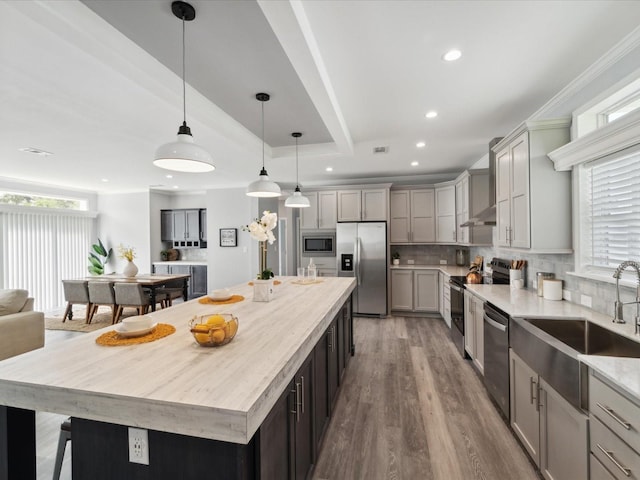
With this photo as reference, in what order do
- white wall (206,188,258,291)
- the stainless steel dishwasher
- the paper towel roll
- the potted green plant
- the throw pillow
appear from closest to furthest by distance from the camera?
the stainless steel dishwasher → the paper towel roll → the throw pillow → white wall (206,188,258,291) → the potted green plant

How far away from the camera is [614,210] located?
2012mm

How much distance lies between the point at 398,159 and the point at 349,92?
2.34 meters

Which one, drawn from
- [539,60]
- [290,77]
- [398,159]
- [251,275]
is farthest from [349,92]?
[251,275]

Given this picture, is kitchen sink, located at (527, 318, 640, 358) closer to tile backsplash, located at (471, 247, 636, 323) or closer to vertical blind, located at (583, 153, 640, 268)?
tile backsplash, located at (471, 247, 636, 323)

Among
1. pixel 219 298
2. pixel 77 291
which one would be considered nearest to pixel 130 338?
pixel 219 298

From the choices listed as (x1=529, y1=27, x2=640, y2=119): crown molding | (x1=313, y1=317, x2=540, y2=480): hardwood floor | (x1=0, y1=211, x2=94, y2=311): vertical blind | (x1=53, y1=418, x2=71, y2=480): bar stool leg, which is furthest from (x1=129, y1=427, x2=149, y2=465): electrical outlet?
(x1=0, y1=211, x2=94, y2=311): vertical blind

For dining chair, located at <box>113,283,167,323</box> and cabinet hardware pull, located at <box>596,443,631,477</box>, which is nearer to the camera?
cabinet hardware pull, located at <box>596,443,631,477</box>

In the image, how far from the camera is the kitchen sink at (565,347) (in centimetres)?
138

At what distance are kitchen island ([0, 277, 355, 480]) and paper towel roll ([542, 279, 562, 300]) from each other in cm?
230

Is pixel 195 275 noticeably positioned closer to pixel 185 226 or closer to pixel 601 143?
pixel 185 226

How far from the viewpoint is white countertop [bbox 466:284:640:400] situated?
1.13 metres

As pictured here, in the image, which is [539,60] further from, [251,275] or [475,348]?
[251,275]

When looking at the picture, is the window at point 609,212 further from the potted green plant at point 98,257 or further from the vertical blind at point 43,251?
the potted green plant at point 98,257

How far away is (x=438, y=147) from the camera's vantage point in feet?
13.5
